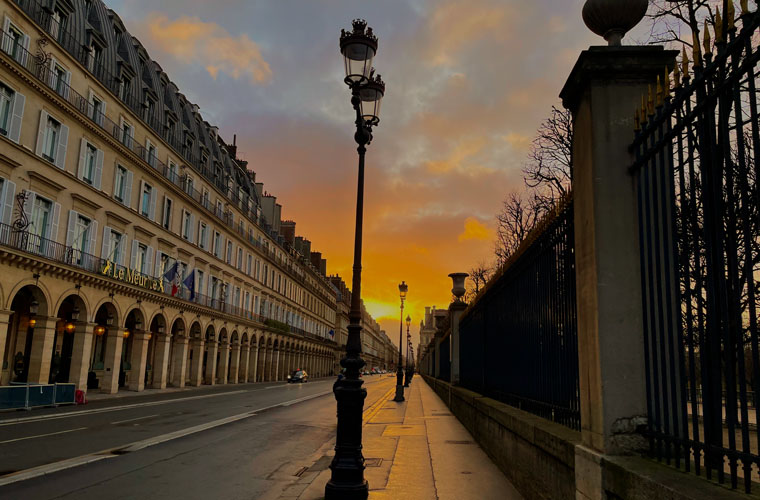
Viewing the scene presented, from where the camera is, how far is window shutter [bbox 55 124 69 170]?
84.5 ft

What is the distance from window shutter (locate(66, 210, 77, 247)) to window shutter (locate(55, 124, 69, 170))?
7.50 ft

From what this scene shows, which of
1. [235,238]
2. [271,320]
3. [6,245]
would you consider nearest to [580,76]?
[6,245]

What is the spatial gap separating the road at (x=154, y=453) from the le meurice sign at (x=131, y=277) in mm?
12099

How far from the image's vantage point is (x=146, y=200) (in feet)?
113

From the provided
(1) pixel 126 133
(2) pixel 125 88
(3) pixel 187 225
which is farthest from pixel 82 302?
(3) pixel 187 225

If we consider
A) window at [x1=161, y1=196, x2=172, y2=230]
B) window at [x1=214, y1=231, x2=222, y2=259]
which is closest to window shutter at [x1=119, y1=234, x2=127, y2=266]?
window at [x1=161, y1=196, x2=172, y2=230]

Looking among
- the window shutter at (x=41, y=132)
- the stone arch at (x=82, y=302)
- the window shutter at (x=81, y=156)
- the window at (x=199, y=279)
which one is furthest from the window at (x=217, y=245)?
the window shutter at (x=41, y=132)

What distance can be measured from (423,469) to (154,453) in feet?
18.0

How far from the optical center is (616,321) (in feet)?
12.7

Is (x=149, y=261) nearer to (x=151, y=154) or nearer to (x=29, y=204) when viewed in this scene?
(x=151, y=154)

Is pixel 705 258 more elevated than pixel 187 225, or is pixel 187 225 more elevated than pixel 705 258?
pixel 187 225

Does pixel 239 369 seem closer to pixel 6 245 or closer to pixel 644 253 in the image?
pixel 6 245

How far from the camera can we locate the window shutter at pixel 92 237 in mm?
28078

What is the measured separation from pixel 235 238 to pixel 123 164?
62.6 feet
